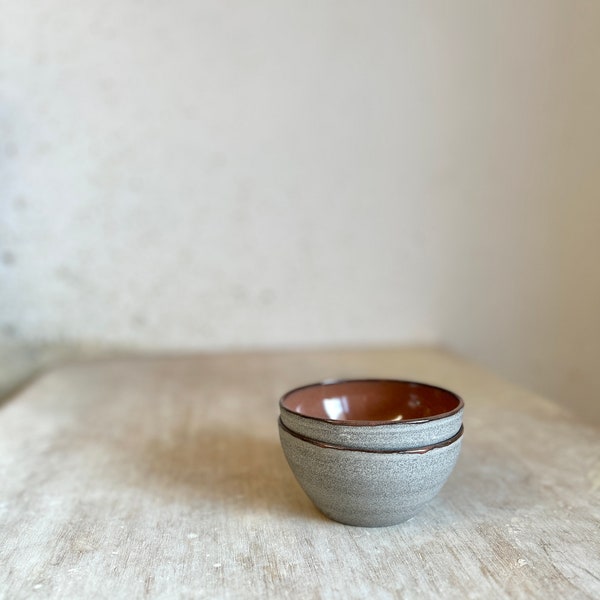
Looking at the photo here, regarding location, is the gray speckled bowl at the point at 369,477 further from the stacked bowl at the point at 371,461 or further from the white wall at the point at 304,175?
the white wall at the point at 304,175

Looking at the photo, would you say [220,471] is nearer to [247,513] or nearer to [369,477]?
[247,513]

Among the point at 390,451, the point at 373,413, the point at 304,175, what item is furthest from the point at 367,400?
the point at 304,175

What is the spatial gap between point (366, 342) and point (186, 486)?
1.01 metres

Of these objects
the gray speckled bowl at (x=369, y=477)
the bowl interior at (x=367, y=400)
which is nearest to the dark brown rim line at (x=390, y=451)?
the gray speckled bowl at (x=369, y=477)

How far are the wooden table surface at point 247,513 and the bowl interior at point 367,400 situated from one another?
4.1 inches

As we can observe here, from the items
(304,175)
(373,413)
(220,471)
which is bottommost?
(220,471)

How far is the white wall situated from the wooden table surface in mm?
509

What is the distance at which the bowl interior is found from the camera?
2.58ft

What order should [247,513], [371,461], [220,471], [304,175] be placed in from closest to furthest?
[371,461], [247,513], [220,471], [304,175]

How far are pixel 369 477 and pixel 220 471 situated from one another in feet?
1.00

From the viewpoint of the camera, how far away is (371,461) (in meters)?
0.62

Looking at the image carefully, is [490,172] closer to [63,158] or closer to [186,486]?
[63,158]

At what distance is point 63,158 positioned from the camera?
1623mm

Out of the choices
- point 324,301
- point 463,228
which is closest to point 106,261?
point 324,301
